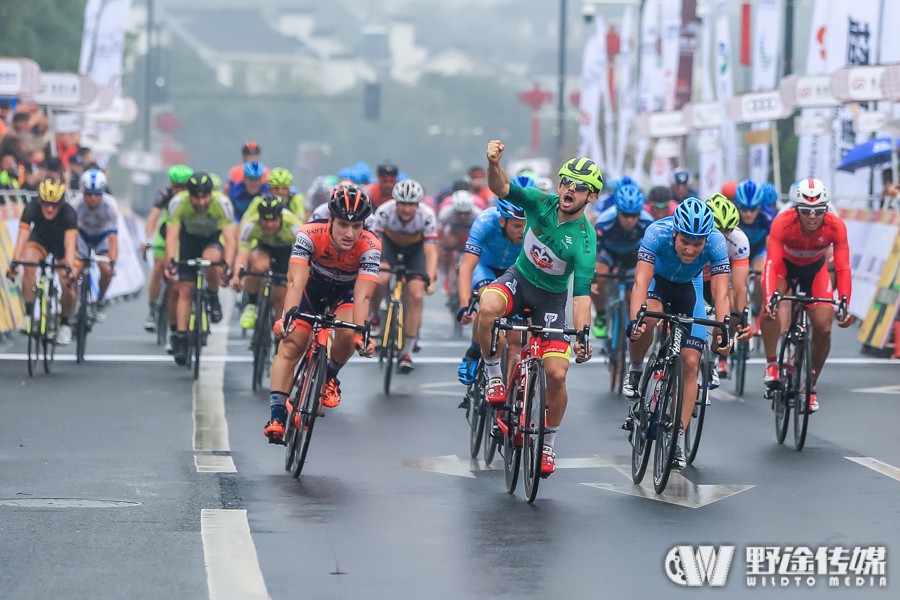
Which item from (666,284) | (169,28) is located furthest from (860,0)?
(169,28)

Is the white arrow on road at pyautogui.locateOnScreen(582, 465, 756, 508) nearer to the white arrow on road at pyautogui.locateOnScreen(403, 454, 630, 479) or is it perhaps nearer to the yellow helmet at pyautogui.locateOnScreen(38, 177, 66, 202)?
the white arrow on road at pyautogui.locateOnScreen(403, 454, 630, 479)

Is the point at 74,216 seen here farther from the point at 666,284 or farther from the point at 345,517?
the point at 345,517

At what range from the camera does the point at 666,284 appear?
37.7 ft

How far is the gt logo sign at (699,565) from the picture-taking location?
785 cm

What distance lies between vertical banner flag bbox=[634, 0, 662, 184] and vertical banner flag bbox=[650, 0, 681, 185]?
137 centimetres

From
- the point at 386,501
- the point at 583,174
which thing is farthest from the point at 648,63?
the point at 386,501

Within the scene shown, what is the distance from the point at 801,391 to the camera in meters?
12.3

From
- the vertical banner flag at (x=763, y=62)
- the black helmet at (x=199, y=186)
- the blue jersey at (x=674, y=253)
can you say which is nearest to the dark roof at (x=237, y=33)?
the vertical banner flag at (x=763, y=62)

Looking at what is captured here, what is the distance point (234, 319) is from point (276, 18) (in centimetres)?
16526

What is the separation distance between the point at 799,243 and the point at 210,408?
464cm

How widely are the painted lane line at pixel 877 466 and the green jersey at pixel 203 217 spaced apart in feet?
22.9

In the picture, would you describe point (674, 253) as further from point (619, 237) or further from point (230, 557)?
point (619, 237)

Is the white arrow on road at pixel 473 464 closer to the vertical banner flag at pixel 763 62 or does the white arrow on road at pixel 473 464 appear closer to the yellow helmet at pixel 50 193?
the yellow helmet at pixel 50 193

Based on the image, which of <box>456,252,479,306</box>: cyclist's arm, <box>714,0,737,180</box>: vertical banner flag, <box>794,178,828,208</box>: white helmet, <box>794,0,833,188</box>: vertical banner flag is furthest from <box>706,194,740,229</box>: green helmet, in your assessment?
<box>714,0,737,180</box>: vertical banner flag
